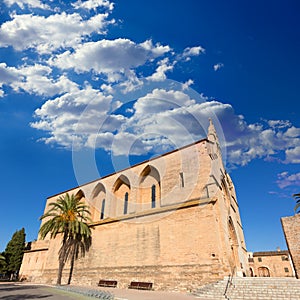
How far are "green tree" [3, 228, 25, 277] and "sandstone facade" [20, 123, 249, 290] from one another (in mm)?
11505

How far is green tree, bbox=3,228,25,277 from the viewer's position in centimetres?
3428

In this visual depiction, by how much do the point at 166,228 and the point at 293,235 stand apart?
8.53m

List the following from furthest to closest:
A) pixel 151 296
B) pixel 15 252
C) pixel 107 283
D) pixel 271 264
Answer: pixel 271 264 → pixel 15 252 → pixel 107 283 → pixel 151 296

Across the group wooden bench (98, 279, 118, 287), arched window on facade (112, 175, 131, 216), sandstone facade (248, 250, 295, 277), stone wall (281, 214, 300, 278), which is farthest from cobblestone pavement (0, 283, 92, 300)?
sandstone facade (248, 250, 295, 277)

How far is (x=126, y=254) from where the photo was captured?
1873cm

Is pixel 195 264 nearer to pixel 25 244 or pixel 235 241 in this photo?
pixel 235 241

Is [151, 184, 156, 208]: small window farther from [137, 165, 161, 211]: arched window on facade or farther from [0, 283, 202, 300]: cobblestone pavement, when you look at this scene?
[0, 283, 202, 300]: cobblestone pavement

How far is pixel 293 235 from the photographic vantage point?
1485 centimetres

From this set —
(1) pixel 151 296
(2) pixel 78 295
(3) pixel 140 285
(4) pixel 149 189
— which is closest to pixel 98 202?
(4) pixel 149 189

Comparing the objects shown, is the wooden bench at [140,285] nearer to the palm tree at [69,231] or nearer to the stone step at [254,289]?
the stone step at [254,289]

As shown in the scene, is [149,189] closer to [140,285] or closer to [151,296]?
[140,285]

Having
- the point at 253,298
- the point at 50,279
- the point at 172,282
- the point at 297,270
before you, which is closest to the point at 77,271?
the point at 50,279

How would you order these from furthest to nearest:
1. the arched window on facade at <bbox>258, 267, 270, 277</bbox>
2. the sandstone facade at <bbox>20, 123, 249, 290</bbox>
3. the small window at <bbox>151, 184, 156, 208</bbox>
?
the arched window on facade at <bbox>258, 267, 270, 277</bbox> < the small window at <bbox>151, 184, 156, 208</bbox> < the sandstone facade at <bbox>20, 123, 249, 290</bbox>

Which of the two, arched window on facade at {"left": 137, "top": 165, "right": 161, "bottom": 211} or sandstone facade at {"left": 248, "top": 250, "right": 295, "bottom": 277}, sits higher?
arched window on facade at {"left": 137, "top": 165, "right": 161, "bottom": 211}
